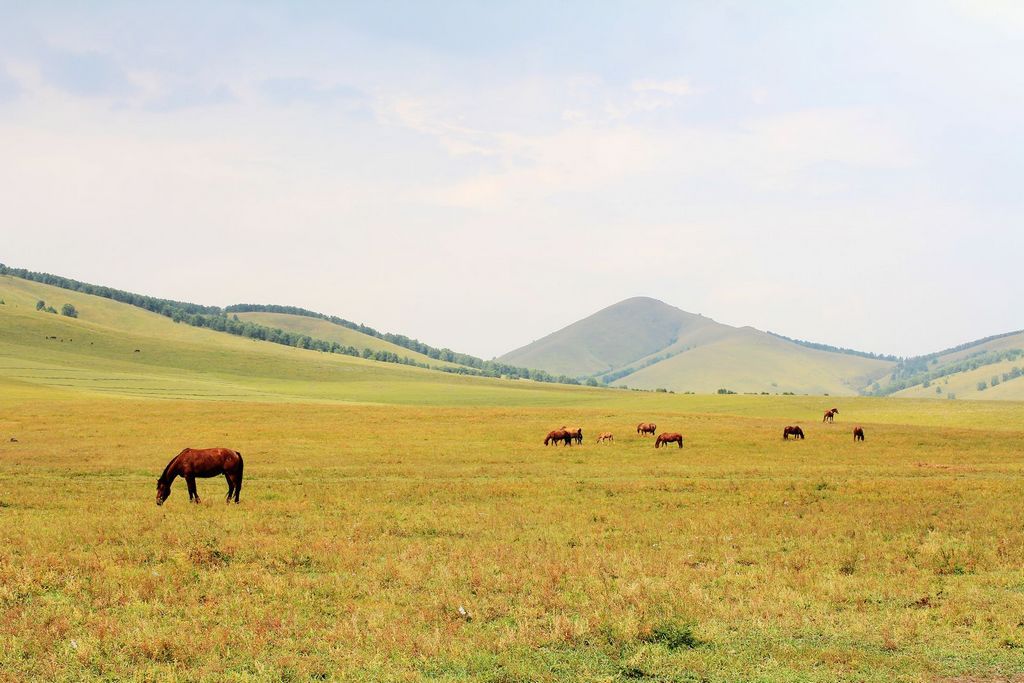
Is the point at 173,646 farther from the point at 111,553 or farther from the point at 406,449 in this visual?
the point at 406,449

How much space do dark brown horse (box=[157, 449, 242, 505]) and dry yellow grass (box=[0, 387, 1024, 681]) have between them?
767 millimetres

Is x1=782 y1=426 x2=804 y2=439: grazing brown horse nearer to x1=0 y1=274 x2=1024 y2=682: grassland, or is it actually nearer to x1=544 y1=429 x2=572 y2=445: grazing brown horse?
x1=0 y1=274 x2=1024 y2=682: grassland

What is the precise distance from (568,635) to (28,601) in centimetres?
973

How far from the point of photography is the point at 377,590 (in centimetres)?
1483

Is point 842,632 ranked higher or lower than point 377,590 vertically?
higher

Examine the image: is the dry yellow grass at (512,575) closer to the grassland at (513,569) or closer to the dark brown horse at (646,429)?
the grassland at (513,569)

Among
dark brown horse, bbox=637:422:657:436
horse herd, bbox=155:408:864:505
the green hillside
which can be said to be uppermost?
dark brown horse, bbox=637:422:657:436

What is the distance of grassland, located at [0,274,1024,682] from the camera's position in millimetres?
11250

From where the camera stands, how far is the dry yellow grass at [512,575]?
1123cm

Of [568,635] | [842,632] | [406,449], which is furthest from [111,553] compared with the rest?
[406,449]

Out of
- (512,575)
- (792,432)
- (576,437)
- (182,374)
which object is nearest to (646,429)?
(576,437)

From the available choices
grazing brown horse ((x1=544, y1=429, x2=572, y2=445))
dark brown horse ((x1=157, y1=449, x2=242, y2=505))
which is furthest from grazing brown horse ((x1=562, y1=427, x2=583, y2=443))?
dark brown horse ((x1=157, y1=449, x2=242, y2=505))

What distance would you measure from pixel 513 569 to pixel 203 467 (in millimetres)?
14759

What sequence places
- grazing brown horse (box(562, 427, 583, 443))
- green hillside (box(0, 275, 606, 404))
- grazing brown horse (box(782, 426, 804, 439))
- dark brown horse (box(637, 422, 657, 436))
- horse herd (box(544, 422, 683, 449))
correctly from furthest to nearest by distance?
green hillside (box(0, 275, 606, 404))
dark brown horse (box(637, 422, 657, 436))
grazing brown horse (box(782, 426, 804, 439))
grazing brown horse (box(562, 427, 583, 443))
horse herd (box(544, 422, 683, 449))
